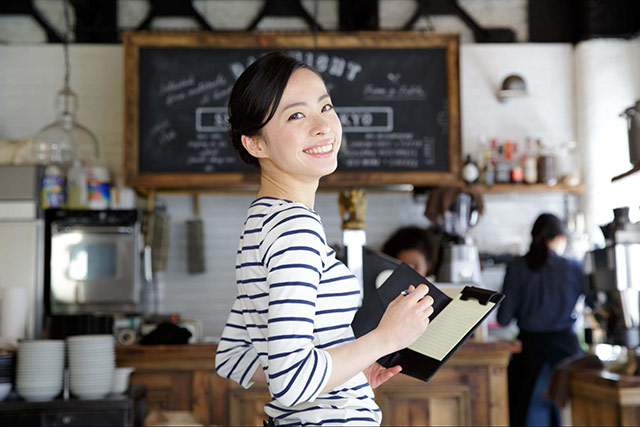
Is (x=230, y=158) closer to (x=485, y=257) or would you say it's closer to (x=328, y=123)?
(x=485, y=257)

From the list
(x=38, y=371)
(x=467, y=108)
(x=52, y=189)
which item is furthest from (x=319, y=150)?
(x=467, y=108)

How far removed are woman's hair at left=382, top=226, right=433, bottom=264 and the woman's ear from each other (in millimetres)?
4074

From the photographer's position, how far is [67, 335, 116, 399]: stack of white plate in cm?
338

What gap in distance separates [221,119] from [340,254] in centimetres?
239

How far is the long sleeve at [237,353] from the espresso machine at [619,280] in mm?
2072

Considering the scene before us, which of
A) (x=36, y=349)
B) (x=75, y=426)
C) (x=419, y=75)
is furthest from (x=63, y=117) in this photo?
(x=419, y=75)

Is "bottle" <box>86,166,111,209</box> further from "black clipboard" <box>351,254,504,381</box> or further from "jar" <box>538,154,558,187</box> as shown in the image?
"black clipboard" <box>351,254,504,381</box>

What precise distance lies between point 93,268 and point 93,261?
44 mm

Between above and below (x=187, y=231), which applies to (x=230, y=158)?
above

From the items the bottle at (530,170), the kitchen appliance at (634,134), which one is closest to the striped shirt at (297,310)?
the kitchen appliance at (634,134)

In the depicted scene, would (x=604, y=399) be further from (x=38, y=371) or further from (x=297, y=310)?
(x=297, y=310)

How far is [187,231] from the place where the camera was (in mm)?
5922

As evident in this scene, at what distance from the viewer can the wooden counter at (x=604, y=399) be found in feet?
10.7

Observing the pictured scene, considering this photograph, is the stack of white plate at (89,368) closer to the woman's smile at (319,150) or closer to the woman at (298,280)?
the woman at (298,280)
